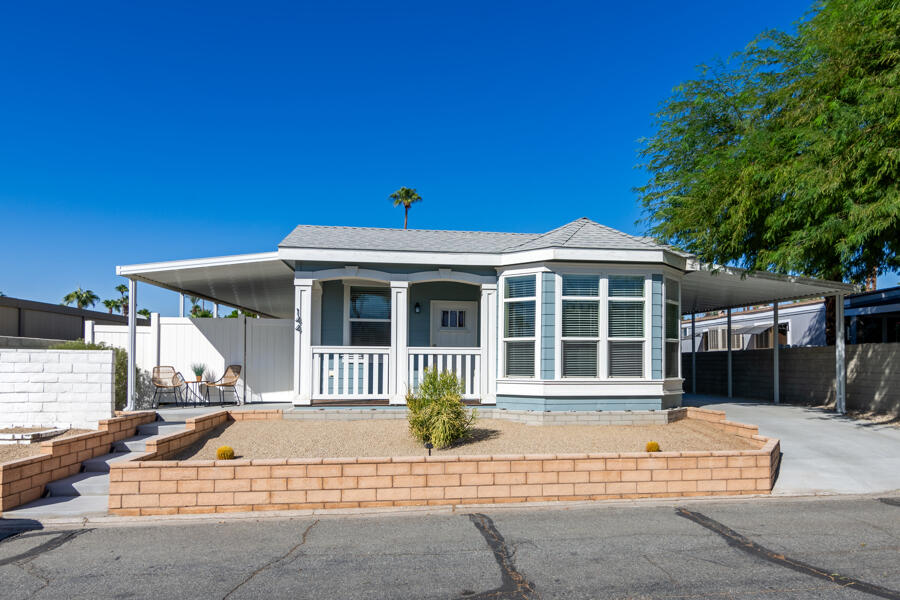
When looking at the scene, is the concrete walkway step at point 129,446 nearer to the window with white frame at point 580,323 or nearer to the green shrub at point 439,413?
the green shrub at point 439,413

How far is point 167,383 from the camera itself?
444 inches

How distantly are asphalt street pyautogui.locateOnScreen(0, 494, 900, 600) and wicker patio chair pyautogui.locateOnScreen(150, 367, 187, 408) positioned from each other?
5696 mm

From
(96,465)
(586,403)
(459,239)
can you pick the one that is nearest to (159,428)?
(96,465)

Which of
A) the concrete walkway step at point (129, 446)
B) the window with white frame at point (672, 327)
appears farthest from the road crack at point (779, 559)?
the concrete walkway step at point (129, 446)

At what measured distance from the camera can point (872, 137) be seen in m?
8.85

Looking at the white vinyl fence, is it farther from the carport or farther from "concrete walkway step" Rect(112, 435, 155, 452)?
the carport

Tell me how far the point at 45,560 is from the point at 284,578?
7.00 feet

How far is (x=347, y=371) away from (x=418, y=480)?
4.33 meters

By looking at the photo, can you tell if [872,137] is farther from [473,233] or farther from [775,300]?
[473,233]

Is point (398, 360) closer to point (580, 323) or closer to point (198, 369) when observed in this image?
point (580, 323)

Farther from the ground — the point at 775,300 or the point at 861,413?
the point at 775,300

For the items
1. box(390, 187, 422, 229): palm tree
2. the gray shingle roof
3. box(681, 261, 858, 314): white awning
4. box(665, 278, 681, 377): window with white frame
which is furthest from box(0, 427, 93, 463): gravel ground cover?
box(390, 187, 422, 229): palm tree

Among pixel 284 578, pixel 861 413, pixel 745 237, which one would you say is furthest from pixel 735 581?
pixel 861 413

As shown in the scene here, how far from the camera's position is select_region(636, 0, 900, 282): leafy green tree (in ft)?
29.3
